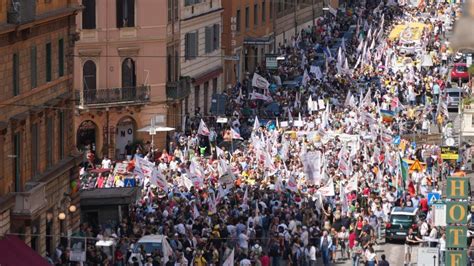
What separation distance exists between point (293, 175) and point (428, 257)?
16925 millimetres

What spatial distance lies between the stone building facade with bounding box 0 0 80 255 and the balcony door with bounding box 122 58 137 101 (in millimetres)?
21508

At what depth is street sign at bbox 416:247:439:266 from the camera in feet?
154

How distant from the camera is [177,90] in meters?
81.6

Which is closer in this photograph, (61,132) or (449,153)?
(61,132)

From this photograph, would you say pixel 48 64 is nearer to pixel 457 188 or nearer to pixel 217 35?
pixel 457 188

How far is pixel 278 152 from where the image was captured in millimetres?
68625

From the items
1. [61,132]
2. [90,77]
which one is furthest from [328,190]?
[90,77]

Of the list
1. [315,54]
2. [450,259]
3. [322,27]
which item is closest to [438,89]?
[315,54]

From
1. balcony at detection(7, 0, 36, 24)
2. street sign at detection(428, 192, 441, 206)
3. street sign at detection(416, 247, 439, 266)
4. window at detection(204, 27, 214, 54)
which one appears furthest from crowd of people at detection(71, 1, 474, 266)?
balcony at detection(7, 0, 36, 24)

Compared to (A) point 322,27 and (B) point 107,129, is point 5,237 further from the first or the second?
(A) point 322,27

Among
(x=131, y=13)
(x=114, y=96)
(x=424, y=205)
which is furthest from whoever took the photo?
(x=131, y=13)

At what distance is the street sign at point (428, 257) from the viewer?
4691 centimetres

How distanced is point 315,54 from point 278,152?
44736 millimetres

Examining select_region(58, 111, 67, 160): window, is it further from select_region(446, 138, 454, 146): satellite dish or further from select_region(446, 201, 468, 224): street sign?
select_region(446, 138, 454, 146): satellite dish
